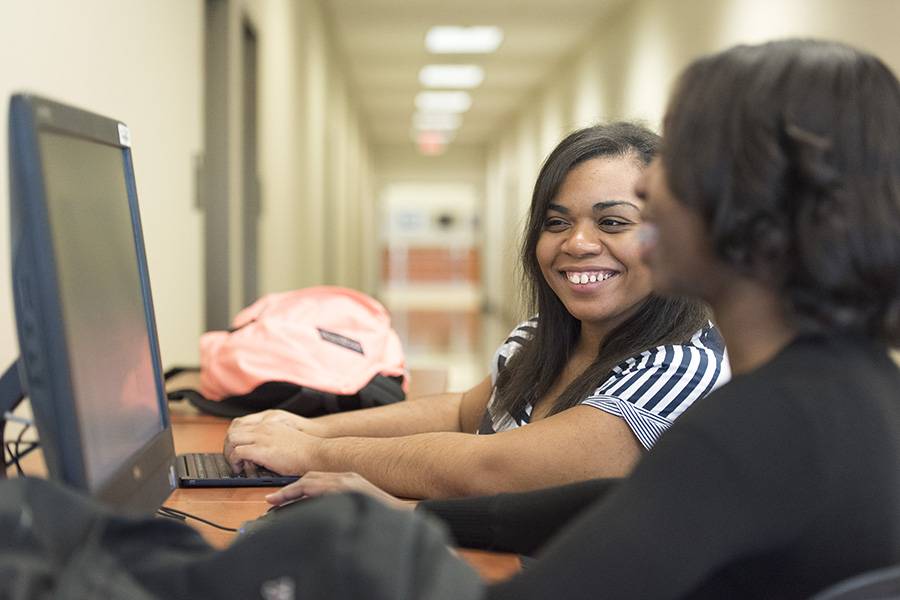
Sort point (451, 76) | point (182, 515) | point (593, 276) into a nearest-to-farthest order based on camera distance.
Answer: point (182, 515)
point (593, 276)
point (451, 76)

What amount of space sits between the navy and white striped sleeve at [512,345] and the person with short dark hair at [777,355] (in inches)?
42.3

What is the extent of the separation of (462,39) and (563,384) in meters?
7.51

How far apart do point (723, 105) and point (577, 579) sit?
1.37 ft

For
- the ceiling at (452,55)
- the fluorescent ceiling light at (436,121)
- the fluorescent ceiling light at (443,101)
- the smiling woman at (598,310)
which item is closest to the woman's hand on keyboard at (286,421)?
the smiling woman at (598,310)

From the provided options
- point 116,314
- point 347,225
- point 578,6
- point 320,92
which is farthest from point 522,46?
point 116,314

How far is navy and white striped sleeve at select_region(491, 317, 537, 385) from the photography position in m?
1.97

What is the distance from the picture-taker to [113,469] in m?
1.00

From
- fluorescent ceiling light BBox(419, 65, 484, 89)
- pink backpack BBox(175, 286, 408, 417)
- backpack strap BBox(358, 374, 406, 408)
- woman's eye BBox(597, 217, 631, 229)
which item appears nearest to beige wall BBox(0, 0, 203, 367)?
pink backpack BBox(175, 286, 408, 417)

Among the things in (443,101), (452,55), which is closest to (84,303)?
(452,55)

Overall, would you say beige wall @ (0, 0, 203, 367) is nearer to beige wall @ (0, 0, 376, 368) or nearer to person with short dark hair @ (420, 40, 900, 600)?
beige wall @ (0, 0, 376, 368)

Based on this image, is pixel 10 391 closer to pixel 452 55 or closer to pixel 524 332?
pixel 524 332

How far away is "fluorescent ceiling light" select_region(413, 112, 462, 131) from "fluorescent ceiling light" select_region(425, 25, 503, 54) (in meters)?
4.60

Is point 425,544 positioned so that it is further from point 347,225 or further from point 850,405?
point 347,225

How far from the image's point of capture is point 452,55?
954cm
